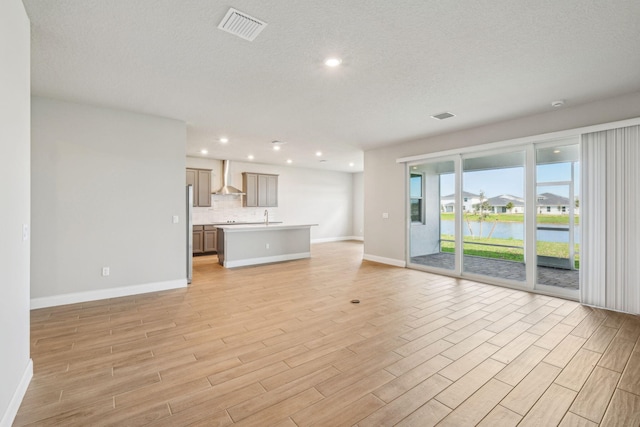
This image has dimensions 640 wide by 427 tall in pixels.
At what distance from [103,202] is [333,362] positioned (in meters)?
3.96

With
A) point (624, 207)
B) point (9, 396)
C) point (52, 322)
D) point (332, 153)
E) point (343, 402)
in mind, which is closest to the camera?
point (9, 396)

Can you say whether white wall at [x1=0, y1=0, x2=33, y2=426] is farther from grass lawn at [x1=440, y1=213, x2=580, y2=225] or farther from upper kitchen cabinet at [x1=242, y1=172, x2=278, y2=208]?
upper kitchen cabinet at [x1=242, y1=172, x2=278, y2=208]

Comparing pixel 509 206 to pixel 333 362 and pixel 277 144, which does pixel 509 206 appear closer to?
pixel 333 362

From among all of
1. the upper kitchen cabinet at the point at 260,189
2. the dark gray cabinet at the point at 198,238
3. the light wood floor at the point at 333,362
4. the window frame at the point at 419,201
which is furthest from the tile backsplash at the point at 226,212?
the window frame at the point at 419,201

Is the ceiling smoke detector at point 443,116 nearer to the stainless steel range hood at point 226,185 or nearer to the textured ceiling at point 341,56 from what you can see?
the textured ceiling at point 341,56

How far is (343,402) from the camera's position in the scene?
1.96 metres

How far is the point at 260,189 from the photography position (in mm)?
9422

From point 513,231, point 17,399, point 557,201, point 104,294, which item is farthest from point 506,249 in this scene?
point 104,294

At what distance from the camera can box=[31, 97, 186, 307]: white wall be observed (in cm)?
383

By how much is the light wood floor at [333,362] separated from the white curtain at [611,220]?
1.11ft

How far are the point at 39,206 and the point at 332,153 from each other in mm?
5895

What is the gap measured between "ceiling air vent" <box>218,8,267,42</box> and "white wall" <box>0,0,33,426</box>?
131 cm

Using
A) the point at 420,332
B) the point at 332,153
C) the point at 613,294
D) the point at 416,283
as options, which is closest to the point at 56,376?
the point at 420,332

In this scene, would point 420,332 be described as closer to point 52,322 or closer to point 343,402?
point 343,402
